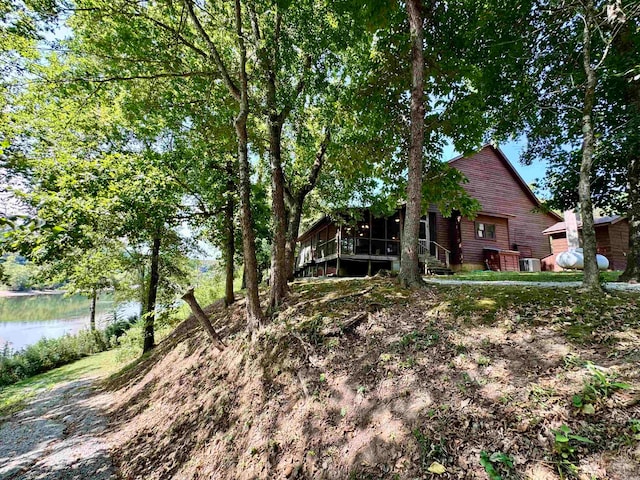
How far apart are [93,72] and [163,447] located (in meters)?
8.49

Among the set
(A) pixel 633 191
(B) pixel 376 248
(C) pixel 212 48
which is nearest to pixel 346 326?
(C) pixel 212 48

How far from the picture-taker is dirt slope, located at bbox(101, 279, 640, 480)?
2320 millimetres

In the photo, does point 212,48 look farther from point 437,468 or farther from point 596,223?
point 596,223

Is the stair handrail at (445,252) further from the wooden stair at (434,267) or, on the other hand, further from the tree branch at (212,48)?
the tree branch at (212,48)

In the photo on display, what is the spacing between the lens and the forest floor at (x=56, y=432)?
15.9 feet

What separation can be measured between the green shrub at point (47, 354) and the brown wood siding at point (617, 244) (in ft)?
107

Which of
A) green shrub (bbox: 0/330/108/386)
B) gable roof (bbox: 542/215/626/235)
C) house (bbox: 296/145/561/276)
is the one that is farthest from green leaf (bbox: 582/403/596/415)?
green shrub (bbox: 0/330/108/386)

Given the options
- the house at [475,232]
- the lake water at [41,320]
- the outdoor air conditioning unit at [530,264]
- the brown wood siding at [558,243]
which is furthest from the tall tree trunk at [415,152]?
the lake water at [41,320]

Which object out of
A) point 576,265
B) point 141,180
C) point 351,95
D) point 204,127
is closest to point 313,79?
point 351,95

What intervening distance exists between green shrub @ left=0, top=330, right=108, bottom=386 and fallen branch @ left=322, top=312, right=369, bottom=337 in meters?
19.0

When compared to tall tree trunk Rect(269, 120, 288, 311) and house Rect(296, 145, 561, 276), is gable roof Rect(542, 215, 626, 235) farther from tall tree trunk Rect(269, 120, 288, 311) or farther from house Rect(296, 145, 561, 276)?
tall tree trunk Rect(269, 120, 288, 311)

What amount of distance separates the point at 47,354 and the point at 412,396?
2232 centimetres

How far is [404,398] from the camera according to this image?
316 cm

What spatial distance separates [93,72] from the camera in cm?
701
